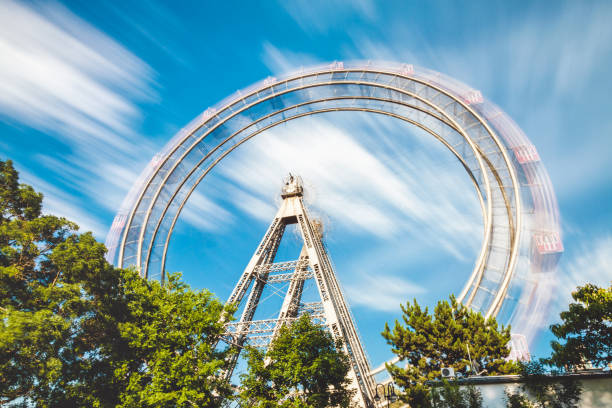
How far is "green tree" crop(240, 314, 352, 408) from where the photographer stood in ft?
62.1

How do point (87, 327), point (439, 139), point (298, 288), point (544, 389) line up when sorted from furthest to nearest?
point (298, 288) < point (439, 139) < point (87, 327) < point (544, 389)

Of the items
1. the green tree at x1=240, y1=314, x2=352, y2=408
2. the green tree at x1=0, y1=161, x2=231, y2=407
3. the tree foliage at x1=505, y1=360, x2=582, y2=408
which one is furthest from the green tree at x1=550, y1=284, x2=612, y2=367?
the green tree at x1=0, y1=161, x2=231, y2=407

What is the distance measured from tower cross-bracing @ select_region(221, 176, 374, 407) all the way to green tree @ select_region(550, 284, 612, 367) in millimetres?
12182

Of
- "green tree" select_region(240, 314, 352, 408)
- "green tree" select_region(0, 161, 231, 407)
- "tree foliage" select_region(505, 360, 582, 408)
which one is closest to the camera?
"tree foliage" select_region(505, 360, 582, 408)

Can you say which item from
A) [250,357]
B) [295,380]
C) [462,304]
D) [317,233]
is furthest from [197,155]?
[462,304]

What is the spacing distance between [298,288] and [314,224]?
22.2 feet

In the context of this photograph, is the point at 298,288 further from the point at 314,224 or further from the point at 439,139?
the point at 439,139

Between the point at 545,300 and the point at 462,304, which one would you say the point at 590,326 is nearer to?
the point at 545,300

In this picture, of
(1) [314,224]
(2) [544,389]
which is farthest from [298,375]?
(1) [314,224]

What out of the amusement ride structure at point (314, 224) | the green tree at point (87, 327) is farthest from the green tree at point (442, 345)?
the green tree at point (87, 327)

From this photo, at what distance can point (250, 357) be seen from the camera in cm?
2016

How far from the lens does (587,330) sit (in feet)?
49.1

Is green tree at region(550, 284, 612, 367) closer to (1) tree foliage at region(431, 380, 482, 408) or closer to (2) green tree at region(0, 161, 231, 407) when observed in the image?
(1) tree foliage at region(431, 380, 482, 408)

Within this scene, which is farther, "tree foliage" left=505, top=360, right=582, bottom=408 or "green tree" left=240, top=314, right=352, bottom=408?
"green tree" left=240, top=314, right=352, bottom=408
